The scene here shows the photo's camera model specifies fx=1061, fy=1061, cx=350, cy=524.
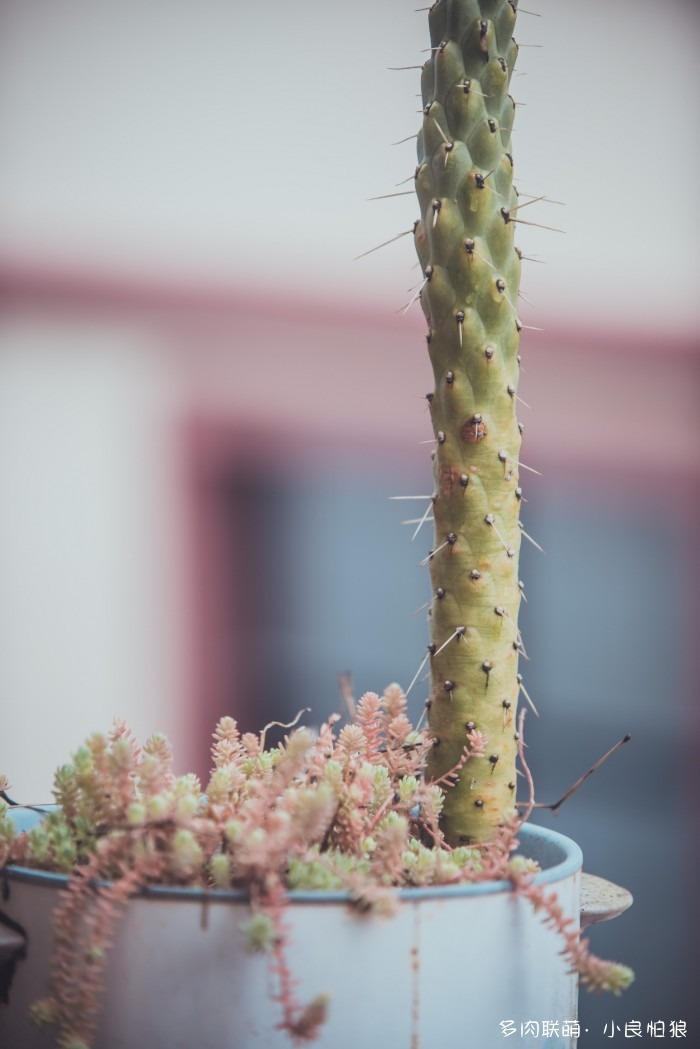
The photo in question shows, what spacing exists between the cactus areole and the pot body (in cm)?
13

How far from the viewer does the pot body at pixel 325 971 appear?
451 millimetres

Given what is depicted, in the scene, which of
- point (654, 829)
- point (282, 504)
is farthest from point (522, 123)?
Answer: point (654, 829)

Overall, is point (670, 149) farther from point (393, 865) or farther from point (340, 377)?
point (393, 865)

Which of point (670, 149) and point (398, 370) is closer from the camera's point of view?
point (398, 370)

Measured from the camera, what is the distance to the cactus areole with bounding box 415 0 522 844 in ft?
1.93

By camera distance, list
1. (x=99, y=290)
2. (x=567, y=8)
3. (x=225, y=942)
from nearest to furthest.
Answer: (x=225, y=942), (x=99, y=290), (x=567, y=8)

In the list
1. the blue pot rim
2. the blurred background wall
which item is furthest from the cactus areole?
the blurred background wall

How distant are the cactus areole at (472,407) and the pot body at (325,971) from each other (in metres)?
0.13

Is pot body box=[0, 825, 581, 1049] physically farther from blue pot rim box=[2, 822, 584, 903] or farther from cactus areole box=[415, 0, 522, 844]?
cactus areole box=[415, 0, 522, 844]

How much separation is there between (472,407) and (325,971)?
0.99 ft

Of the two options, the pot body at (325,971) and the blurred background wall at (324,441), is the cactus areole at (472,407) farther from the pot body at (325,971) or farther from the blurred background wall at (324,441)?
the blurred background wall at (324,441)

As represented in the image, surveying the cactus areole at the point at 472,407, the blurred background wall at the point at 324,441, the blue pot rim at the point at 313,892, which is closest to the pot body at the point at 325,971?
the blue pot rim at the point at 313,892

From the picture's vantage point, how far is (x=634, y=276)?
1.98m

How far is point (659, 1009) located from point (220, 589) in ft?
3.77
